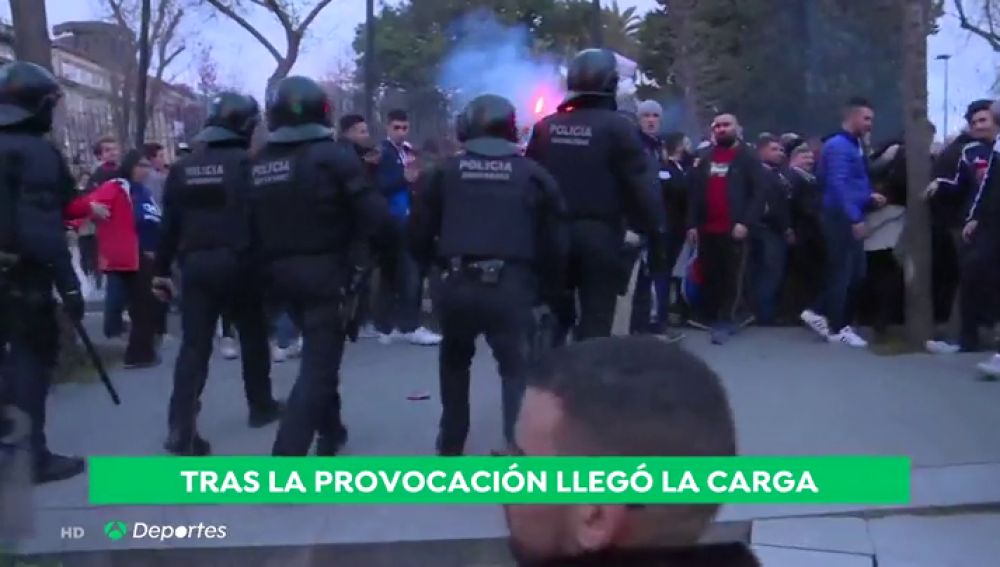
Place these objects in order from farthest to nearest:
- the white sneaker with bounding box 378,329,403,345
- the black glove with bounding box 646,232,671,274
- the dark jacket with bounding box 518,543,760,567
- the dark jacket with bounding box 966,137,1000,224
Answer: the white sneaker with bounding box 378,329,403,345
the dark jacket with bounding box 966,137,1000,224
the black glove with bounding box 646,232,671,274
the dark jacket with bounding box 518,543,760,567

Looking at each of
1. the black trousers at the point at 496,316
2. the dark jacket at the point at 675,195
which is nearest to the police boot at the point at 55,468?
the black trousers at the point at 496,316

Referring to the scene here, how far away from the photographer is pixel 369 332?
9.70 m

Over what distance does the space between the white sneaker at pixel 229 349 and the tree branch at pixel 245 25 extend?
13.3 metres

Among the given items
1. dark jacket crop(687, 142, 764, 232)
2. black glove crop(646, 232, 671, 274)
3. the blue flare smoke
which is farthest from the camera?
the blue flare smoke

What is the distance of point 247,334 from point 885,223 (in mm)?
4947

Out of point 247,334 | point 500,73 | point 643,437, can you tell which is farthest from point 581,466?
point 500,73

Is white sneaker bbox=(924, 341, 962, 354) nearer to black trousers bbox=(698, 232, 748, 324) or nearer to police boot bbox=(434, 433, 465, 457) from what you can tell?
black trousers bbox=(698, 232, 748, 324)

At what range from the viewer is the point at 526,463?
159 cm

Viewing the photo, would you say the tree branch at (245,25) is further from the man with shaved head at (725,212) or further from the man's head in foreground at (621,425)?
the man's head in foreground at (621,425)

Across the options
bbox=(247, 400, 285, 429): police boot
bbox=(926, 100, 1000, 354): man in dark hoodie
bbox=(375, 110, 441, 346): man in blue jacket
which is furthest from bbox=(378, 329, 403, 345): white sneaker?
bbox=(926, 100, 1000, 354): man in dark hoodie

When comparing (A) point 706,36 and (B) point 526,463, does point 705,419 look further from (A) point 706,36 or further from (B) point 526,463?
(A) point 706,36

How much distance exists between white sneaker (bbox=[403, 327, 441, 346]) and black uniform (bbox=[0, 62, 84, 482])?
387 cm

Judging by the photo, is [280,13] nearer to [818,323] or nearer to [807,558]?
[818,323]

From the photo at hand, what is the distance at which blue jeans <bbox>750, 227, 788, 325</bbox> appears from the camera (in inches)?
365
